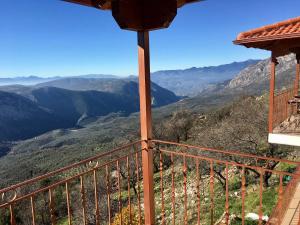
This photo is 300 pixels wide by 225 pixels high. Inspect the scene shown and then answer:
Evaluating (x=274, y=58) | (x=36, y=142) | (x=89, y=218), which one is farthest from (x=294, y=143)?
(x=36, y=142)

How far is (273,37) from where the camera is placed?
6.29m

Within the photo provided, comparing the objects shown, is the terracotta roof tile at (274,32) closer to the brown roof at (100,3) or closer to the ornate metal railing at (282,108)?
the ornate metal railing at (282,108)

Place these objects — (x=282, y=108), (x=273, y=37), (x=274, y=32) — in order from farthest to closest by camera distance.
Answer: (x=282, y=108) < (x=274, y=32) < (x=273, y=37)

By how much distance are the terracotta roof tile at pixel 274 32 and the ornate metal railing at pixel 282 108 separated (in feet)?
5.14

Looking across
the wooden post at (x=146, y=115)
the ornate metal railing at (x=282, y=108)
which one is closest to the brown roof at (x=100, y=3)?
the wooden post at (x=146, y=115)

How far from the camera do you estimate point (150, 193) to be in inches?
137

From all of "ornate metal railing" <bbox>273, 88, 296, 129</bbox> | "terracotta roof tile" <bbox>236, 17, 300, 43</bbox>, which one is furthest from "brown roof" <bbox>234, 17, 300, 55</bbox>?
"ornate metal railing" <bbox>273, 88, 296, 129</bbox>

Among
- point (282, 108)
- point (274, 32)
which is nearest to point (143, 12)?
point (274, 32)

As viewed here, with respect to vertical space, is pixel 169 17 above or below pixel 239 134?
above

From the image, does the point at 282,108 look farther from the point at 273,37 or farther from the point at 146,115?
the point at 146,115

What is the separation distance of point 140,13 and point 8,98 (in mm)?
177130

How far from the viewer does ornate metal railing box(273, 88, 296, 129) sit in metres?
7.33

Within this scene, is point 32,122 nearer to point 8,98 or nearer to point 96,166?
point 8,98

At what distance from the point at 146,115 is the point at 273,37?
4326 mm
